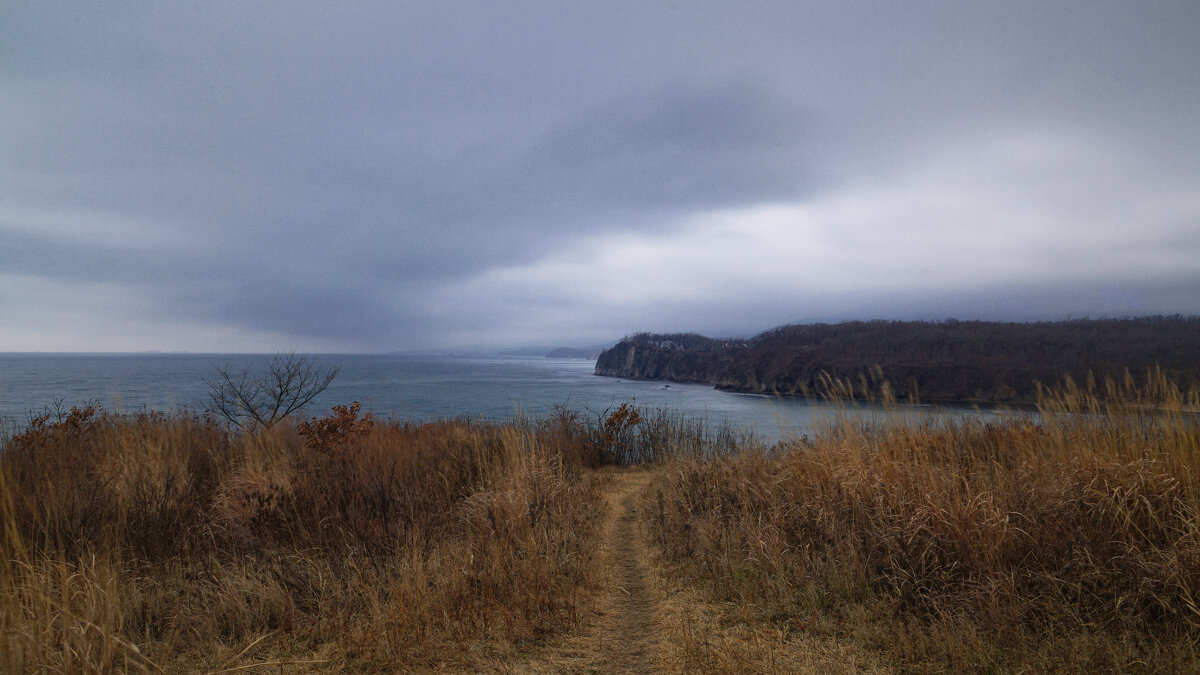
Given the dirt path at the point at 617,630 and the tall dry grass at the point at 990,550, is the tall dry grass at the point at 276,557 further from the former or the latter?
the tall dry grass at the point at 990,550

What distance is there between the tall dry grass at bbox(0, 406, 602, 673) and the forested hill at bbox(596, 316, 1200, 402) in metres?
4.61

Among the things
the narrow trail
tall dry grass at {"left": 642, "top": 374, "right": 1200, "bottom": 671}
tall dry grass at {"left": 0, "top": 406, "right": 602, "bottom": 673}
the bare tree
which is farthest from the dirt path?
the bare tree

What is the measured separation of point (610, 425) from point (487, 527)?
364 inches

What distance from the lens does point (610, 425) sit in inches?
602

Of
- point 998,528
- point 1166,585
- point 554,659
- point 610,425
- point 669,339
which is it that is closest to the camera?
point 1166,585

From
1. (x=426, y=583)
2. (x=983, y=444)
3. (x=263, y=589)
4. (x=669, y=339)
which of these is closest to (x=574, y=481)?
(x=426, y=583)

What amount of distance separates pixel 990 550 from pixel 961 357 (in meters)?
31.5

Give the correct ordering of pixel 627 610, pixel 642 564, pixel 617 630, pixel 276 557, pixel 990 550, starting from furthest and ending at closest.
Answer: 1. pixel 642 564
2. pixel 276 557
3. pixel 627 610
4. pixel 617 630
5. pixel 990 550

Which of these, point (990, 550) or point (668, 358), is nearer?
point (990, 550)

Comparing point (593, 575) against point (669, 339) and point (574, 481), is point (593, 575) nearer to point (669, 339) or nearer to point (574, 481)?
point (574, 481)

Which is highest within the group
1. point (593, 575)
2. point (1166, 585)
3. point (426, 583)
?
point (1166, 585)

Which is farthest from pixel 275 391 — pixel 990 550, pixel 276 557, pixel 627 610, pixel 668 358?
pixel 668 358

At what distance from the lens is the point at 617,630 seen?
15.6ft

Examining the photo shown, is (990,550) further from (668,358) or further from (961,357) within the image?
(668,358)
